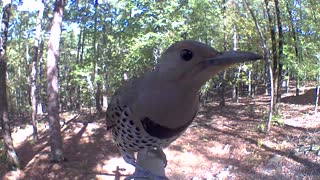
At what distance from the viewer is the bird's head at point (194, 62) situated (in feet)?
3.74

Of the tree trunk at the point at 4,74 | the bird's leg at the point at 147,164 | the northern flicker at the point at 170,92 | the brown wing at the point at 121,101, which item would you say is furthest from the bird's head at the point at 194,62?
the tree trunk at the point at 4,74

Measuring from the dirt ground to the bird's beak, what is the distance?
7072 mm

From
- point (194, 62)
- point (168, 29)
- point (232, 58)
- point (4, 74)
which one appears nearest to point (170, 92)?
point (194, 62)

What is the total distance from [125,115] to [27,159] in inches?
407

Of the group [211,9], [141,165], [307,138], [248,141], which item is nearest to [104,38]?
[211,9]

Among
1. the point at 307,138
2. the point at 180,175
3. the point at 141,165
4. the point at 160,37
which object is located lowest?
the point at 180,175

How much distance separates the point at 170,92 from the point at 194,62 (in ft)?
0.45

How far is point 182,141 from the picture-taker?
11.7 m

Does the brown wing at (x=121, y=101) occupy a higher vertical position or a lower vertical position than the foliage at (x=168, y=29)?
lower

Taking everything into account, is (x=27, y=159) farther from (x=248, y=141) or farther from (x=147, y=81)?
(x=147, y=81)

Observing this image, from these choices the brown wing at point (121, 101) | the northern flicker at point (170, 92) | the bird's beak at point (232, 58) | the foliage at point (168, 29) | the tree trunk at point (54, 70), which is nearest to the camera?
the bird's beak at point (232, 58)

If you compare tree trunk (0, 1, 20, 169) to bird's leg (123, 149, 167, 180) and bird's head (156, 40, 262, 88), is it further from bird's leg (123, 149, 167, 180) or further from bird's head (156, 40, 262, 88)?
bird's head (156, 40, 262, 88)

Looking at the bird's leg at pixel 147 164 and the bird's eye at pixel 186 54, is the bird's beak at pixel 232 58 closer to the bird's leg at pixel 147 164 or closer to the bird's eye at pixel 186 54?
the bird's eye at pixel 186 54

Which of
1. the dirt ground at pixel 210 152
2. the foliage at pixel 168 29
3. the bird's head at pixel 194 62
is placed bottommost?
the dirt ground at pixel 210 152
